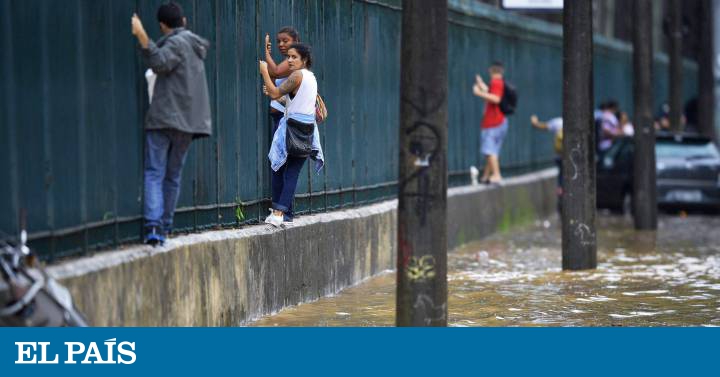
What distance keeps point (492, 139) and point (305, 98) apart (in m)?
9.43

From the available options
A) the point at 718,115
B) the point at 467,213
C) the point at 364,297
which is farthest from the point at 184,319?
the point at 718,115

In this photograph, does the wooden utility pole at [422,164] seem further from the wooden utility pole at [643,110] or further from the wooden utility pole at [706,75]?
the wooden utility pole at [706,75]

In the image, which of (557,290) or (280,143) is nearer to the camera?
(280,143)

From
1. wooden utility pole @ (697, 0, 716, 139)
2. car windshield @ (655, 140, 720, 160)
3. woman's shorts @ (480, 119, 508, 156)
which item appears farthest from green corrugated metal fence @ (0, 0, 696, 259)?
wooden utility pole @ (697, 0, 716, 139)

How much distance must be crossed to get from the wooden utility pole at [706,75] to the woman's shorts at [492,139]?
17724mm

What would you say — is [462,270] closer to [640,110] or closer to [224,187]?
[224,187]

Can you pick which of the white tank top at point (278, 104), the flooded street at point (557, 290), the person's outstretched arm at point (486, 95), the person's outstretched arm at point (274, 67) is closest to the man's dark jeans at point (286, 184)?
the white tank top at point (278, 104)

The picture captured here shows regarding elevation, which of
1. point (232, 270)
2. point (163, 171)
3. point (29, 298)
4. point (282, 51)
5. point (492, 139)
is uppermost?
point (282, 51)

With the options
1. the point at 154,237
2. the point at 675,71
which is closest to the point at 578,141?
the point at 154,237

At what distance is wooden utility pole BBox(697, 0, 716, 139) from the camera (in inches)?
1531

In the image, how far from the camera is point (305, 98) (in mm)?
12516

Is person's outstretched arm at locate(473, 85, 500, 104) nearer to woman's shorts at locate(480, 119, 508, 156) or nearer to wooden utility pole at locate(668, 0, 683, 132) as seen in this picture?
woman's shorts at locate(480, 119, 508, 156)

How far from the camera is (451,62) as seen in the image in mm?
20438

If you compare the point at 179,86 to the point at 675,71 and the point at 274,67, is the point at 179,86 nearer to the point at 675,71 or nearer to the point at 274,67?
the point at 274,67
